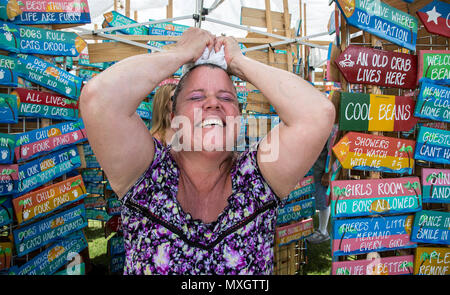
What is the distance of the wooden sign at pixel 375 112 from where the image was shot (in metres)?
2.08

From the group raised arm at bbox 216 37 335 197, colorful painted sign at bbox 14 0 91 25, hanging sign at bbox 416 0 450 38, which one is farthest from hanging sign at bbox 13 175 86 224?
hanging sign at bbox 416 0 450 38

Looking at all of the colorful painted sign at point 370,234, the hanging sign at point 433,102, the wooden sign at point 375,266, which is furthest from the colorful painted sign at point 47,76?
the hanging sign at point 433,102

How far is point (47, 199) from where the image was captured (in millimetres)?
2730

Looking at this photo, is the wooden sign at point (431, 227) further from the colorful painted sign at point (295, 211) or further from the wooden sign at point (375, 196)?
the colorful painted sign at point (295, 211)

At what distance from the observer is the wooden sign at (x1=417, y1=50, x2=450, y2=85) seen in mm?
2199

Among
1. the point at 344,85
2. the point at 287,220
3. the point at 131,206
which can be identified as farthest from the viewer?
the point at 287,220

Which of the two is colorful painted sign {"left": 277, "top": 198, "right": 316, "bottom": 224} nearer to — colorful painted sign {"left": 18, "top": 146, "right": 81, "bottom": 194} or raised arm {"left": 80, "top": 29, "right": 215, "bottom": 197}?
→ colorful painted sign {"left": 18, "top": 146, "right": 81, "bottom": 194}

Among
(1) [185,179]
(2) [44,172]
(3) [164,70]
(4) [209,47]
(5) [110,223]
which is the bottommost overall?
(5) [110,223]

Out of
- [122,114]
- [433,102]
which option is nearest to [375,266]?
[433,102]

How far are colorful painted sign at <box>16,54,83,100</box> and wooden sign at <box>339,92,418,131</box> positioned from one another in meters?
2.50

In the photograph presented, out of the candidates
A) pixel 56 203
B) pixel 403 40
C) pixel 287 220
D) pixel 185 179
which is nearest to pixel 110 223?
pixel 56 203

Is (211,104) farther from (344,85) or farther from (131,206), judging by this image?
(344,85)
